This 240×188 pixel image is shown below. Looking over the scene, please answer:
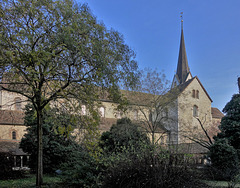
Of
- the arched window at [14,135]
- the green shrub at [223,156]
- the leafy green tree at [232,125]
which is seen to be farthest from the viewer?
the arched window at [14,135]

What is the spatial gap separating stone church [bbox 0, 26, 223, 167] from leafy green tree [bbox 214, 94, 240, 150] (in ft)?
8.35

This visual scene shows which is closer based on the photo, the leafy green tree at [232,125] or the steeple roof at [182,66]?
the leafy green tree at [232,125]

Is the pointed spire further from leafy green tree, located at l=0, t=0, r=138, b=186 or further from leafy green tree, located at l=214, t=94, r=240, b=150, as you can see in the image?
leafy green tree, located at l=0, t=0, r=138, b=186

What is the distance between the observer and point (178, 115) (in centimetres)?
3869

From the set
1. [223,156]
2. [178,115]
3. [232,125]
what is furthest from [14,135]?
[178,115]

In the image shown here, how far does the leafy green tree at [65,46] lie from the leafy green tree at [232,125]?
9.25 m

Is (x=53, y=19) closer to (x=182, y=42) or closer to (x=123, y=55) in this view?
(x=123, y=55)

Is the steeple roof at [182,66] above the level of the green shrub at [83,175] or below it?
above

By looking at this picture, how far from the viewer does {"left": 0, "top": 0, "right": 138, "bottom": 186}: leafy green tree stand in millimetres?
8609

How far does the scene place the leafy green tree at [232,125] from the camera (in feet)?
50.7

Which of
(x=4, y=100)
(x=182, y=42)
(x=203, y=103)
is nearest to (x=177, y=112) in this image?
(x=203, y=103)

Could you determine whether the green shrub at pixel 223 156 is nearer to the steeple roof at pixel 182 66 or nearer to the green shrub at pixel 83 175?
the green shrub at pixel 83 175

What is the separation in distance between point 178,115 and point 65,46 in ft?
106

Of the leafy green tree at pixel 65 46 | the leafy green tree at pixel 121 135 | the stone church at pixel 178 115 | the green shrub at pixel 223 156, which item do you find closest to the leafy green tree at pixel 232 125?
the green shrub at pixel 223 156
